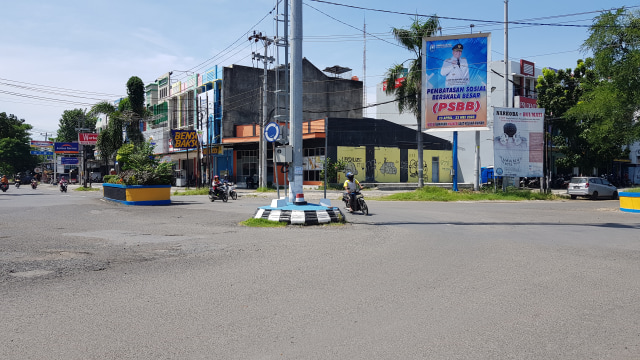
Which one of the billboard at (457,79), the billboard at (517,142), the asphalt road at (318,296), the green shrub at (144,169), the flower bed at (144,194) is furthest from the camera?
the billboard at (517,142)

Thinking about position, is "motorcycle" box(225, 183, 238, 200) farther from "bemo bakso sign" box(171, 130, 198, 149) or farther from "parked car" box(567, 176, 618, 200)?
"parked car" box(567, 176, 618, 200)

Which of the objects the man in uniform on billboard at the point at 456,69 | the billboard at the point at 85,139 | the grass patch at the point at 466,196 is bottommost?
the grass patch at the point at 466,196

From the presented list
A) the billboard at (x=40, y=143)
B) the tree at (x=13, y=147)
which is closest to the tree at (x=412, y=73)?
the billboard at (x=40, y=143)

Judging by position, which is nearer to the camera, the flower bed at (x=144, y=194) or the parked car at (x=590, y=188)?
the flower bed at (x=144, y=194)

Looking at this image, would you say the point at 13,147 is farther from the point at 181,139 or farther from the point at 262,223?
the point at 262,223

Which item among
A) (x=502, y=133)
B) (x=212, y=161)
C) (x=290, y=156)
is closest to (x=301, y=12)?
(x=290, y=156)

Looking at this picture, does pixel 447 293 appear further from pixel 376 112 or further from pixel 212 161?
pixel 376 112

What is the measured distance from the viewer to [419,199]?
27.9m

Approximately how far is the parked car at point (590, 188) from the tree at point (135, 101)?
3804cm

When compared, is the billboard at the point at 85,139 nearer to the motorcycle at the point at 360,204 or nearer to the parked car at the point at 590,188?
the motorcycle at the point at 360,204

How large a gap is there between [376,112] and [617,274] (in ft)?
170

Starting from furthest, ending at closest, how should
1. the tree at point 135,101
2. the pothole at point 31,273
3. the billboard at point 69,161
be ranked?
the billboard at point 69,161 → the tree at point 135,101 → the pothole at point 31,273

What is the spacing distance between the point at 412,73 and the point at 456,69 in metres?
5.55

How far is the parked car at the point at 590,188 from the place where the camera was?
101ft
